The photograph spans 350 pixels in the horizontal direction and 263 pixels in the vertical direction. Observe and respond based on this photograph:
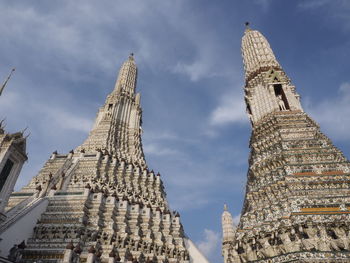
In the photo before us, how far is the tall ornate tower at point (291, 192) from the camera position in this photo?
1295 centimetres

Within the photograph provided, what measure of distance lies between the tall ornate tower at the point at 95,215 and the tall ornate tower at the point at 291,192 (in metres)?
6.24

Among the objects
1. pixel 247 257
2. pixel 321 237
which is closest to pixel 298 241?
pixel 321 237

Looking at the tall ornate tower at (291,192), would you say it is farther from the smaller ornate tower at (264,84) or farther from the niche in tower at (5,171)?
the niche in tower at (5,171)

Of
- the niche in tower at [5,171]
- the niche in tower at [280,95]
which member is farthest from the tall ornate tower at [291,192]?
the niche in tower at [5,171]

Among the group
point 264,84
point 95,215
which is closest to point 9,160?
Result: point 95,215

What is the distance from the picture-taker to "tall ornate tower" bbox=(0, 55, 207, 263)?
17047 millimetres

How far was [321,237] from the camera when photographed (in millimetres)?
12852

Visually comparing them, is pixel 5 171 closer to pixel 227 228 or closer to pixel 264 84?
pixel 264 84

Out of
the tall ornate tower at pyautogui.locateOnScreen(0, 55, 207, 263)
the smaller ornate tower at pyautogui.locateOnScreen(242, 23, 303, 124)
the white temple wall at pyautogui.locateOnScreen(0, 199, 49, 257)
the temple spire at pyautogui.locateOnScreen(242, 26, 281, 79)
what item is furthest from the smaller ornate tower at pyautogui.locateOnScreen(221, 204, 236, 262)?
the white temple wall at pyautogui.locateOnScreen(0, 199, 49, 257)

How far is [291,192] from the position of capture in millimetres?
15406

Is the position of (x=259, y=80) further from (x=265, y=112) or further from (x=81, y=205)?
(x=81, y=205)

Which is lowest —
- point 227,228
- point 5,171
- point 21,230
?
point 21,230

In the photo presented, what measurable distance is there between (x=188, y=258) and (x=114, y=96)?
26.2 metres

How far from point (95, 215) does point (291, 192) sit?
13222mm
